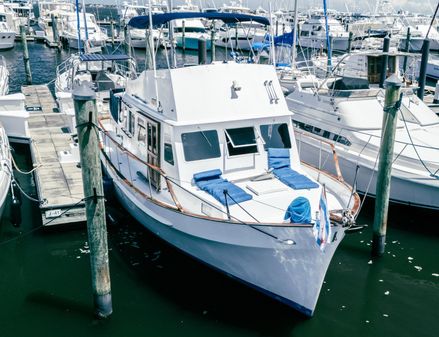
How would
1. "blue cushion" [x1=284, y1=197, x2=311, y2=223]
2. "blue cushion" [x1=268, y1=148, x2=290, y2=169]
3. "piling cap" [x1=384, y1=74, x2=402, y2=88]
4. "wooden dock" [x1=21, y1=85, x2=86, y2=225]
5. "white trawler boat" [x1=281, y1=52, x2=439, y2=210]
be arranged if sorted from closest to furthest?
"blue cushion" [x1=284, y1=197, x2=311, y2=223] → "piling cap" [x1=384, y1=74, x2=402, y2=88] → "blue cushion" [x1=268, y1=148, x2=290, y2=169] → "wooden dock" [x1=21, y1=85, x2=86, y2=225] → "white trawler boat" [x1=281, y1=52, x2=439, y2=210]

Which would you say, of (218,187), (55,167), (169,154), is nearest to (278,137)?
(218,187)

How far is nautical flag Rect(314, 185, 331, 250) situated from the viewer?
8.04 m

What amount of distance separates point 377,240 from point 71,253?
23.5 feet

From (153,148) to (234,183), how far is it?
206 cm

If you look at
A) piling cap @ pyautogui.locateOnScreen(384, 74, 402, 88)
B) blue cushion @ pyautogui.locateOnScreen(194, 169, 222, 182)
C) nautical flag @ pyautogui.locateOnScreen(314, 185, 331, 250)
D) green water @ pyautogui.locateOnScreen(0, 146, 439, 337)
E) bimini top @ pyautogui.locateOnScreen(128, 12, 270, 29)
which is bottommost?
green water @ pyautogui.locateOnScreen(0, 146, 439, 337)

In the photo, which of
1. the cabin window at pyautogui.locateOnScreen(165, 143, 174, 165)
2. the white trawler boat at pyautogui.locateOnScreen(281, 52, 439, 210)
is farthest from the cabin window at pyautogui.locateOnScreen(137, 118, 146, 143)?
the white trawler boat at pyautogui.locateOnScreen(281, 52, 439, 210)

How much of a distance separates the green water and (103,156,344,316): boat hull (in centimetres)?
61

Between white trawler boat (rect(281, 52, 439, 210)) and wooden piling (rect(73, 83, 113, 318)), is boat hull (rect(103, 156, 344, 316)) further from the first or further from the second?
white trawler boat (rect(281, 52, 439, 210))

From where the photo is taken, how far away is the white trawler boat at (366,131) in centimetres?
1309

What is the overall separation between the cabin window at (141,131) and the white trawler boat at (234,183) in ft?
0.08

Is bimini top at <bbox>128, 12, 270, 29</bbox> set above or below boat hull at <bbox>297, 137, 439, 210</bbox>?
above

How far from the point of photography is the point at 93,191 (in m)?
8.41

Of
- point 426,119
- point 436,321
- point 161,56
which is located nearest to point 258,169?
point 436,321

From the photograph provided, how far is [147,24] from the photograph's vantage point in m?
11.9
